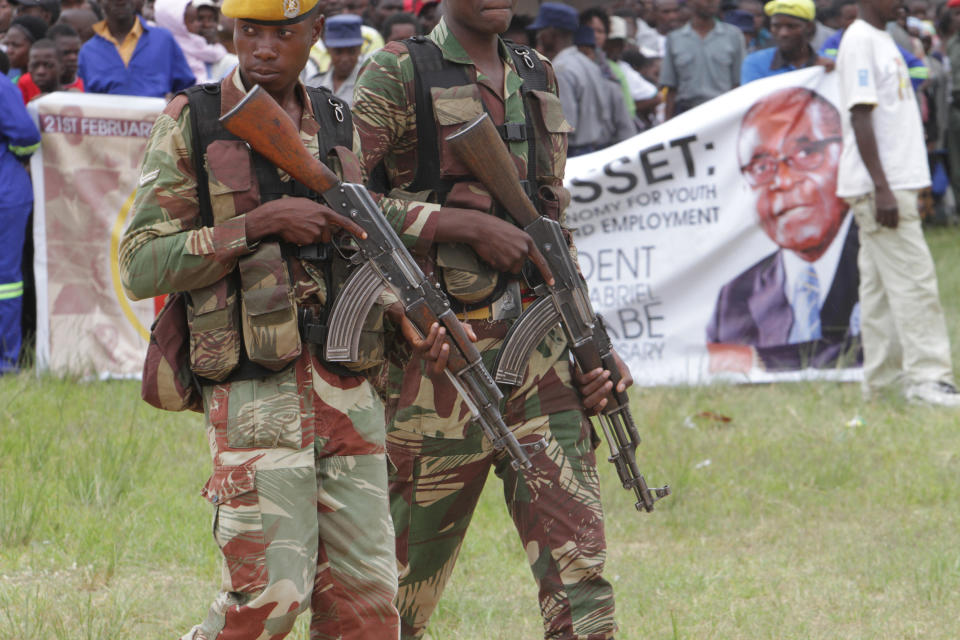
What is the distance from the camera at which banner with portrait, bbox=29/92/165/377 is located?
7758 mm

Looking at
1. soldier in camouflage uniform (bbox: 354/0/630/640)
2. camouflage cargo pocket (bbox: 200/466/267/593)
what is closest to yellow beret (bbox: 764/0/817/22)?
soldier in camouflage uniform (bbox: 354/0/630/640)

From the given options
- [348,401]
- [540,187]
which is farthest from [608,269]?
[348,401]

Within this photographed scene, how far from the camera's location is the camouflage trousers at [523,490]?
334 cm

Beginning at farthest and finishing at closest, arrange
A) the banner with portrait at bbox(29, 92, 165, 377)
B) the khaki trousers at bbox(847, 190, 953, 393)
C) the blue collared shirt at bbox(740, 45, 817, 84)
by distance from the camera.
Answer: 1. the blue collared shirt at bbox(740, 45, 817, 84)
2. the banner with portrait at bbox(29, 92, 165, 377)
3. the khaki trousers at bbox(847, 190, 953, 393)

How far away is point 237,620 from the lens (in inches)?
113

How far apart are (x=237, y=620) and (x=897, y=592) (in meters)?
2.69

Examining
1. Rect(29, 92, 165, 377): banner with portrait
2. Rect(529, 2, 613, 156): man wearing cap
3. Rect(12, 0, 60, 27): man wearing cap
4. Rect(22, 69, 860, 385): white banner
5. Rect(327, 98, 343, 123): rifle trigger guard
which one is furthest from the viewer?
Rect(12, 0, 60, 27): man wearing cap

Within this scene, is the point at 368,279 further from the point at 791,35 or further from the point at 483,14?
the point at 791,35

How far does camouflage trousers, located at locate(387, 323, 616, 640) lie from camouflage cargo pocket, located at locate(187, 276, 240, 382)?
2.25 ft

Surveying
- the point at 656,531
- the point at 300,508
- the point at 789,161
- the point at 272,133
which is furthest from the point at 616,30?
the point at 300,508

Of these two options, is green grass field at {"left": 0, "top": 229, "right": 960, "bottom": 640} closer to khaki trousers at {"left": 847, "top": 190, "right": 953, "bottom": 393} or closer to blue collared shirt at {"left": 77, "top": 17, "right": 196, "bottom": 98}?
khaki trousers at {"left": 847, "top": 190, "right": 953, "bottom": 393}

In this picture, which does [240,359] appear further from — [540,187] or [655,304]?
[655,304]

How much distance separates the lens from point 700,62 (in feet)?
37.6

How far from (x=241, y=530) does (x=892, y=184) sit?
197 inches
